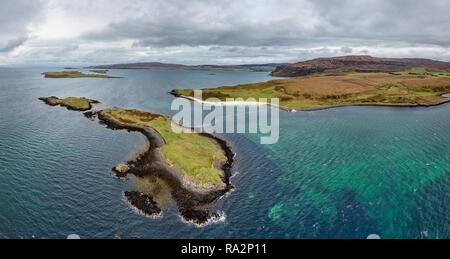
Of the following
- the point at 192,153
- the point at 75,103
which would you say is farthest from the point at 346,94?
the point at 75,103

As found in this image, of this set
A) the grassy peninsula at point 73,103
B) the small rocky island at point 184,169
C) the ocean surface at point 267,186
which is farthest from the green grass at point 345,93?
the small rocky island at point 184,169

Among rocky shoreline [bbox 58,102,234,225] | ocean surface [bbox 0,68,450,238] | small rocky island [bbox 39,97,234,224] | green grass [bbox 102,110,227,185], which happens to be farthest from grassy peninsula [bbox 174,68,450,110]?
rocky shoreline [bbox 58,102,234,225]

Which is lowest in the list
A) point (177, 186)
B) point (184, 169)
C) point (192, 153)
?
point (177, 186)

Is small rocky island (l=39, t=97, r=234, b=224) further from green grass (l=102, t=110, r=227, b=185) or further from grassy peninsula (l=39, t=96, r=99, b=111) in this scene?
grassy peninsula (l=39, t=96, r=99, b=111)

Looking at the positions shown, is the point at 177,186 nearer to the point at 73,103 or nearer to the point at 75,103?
the point at 75,103

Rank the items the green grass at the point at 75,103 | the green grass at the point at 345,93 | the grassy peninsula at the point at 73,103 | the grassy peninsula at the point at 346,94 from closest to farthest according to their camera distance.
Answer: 1. the grassy peninsula at the point at 73,103
2. the green grass at the point at 75,103
3. the grassy peninsula at the point at 346,94
4. the green grass at the point at 345,93

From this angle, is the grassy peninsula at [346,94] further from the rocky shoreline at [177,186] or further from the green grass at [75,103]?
the rocky shoreline at [177,186]
